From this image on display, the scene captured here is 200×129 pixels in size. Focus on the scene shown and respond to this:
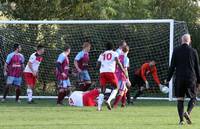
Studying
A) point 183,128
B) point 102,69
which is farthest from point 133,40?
point 183,128

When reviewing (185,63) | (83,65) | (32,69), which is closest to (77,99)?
(83,65)

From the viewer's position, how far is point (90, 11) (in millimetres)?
30328

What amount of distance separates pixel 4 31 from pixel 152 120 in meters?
11.2

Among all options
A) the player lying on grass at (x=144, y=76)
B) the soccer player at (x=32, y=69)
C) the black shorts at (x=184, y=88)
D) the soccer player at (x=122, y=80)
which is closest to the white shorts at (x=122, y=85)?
the soccer player at (x=122, y=80)

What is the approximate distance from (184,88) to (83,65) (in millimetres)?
7423

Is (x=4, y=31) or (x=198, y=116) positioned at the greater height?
(x=4, y=31)

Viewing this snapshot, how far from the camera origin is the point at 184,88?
15.0 meters

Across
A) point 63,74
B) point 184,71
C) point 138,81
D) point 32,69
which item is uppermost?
point 184,71

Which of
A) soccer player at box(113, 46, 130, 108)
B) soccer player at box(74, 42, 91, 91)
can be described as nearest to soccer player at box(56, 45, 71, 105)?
soccer player at box(74, 42, 91, 91)

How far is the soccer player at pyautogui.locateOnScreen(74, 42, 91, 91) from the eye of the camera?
21797mm

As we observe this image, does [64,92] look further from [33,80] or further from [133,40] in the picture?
[133,40]

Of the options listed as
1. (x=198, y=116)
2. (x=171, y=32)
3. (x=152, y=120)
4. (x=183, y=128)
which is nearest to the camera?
(x=183, y=128)

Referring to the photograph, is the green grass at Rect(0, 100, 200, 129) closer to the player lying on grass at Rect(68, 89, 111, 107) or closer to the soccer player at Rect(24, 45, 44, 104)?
the player lying on grass at Rect(68, 89, 111, 107)

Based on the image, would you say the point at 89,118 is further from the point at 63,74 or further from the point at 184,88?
the point at 63,74
